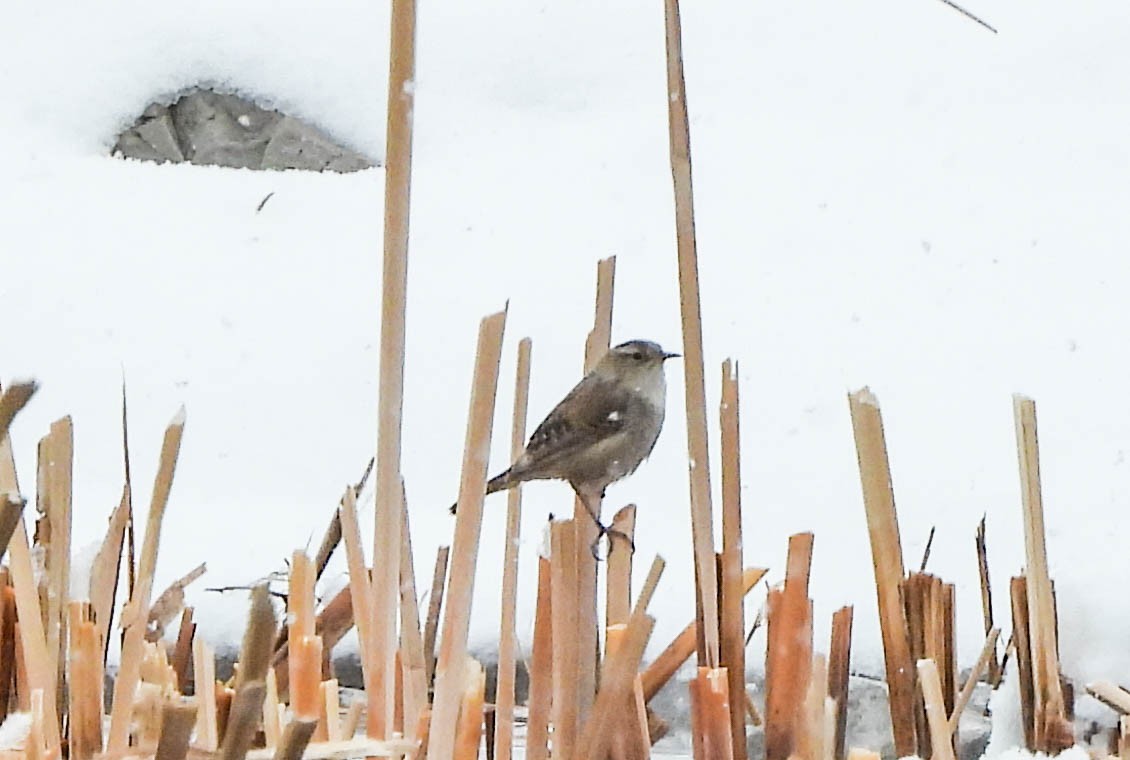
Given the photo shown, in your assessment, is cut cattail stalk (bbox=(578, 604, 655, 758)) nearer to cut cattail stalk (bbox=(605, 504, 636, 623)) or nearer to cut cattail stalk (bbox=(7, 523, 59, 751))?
cut cattail stalk (bbox=(605, 504, 636, 623))

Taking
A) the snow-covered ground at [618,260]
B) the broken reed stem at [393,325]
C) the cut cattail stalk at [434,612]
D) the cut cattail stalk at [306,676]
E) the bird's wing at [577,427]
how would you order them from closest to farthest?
the broken reed stem at [393,325]
the cut cattail stalk at [306,676]
the cut cattail stalk at [434,612]
the bird's wing at [577,427]
the snow-covered ground at [618,260]

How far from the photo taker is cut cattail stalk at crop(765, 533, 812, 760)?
903 millimetres

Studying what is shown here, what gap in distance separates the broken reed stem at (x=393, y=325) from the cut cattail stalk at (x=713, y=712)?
0.18 metres

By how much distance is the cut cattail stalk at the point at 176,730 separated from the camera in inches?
21.0

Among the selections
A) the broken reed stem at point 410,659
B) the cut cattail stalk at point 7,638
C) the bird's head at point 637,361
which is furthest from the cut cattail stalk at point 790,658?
the bird's head at point 637,361

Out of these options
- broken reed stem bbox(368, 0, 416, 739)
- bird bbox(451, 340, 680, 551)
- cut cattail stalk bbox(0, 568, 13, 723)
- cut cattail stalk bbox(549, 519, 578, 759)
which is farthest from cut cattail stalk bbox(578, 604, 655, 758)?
bird bbox(451, 340, 680, 551)

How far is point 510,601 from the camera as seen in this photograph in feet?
3.31

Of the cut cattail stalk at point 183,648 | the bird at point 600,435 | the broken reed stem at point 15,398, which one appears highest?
the bird at point 600,435

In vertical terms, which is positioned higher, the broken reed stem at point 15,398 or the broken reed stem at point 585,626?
the broken reed stem at point 15,398

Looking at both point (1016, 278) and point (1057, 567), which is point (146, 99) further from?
point (1057, 567)

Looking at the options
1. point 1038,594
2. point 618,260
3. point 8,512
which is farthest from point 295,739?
point 618,260

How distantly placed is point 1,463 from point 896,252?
237 cm

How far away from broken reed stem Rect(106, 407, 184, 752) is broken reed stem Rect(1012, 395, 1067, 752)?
0.55 metres

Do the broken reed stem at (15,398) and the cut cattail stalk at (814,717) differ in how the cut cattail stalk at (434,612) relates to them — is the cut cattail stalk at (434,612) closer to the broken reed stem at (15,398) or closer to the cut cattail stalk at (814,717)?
the cut cattail stalk at (814,717)
